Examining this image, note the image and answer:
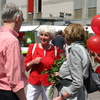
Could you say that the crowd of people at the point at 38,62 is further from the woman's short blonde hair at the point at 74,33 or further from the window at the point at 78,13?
the window at the point at 78,13

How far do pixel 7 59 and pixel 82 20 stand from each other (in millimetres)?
29865

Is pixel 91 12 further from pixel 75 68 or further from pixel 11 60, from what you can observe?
pixel 11 60

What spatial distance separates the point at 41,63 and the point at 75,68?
1302 millimetres

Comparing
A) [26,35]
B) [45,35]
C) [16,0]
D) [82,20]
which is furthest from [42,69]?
[16,0]

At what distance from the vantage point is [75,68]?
2.86 meters

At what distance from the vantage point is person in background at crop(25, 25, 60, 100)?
4086 millimetres

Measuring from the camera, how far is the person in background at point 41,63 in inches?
161

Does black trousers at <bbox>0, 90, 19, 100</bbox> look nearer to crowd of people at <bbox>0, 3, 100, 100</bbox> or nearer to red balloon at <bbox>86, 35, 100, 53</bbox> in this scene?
crowd of people at <bbox>0, 3, 100, 100</bbox>

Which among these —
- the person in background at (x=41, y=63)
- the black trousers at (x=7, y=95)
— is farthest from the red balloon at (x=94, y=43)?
the black trousers at (x=7, y=95)

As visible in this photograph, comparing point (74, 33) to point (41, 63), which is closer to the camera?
point (74, 33)

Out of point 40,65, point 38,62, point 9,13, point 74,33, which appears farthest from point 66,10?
point 9,13

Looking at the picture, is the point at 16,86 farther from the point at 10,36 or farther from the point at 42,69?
the point at 42,69

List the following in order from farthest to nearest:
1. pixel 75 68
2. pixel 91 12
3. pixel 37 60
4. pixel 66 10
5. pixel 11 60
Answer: pixel 66 10, pixel 91 12, pixel 37 60, pixel 75 68, pixel 11 60

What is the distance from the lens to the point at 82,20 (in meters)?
31.6
